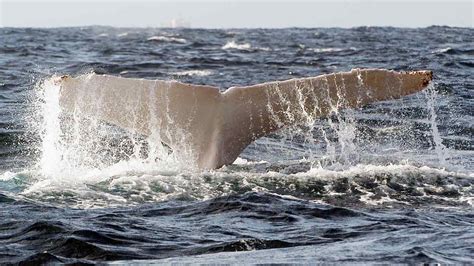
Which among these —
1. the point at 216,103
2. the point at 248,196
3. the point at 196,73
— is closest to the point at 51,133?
the point at 216,103

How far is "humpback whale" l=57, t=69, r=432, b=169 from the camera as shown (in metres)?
9.03

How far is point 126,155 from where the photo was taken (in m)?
12.2

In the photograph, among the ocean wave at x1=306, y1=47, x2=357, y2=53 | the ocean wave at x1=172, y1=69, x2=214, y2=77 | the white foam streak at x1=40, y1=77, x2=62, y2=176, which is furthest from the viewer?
the ocean wave at x1=306, y1=47, x2=357, y2=53

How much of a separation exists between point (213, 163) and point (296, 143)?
15.6 feet

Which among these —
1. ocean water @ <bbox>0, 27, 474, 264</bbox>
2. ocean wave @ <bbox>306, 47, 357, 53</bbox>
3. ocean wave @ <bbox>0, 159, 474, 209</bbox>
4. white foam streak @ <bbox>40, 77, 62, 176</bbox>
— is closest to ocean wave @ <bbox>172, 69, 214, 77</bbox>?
ocean water @ <bbox>0, 27, 474, 264</bbox>

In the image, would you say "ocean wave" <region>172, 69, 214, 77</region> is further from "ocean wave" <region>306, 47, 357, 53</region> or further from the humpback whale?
the humpback whale

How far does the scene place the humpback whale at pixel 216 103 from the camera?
9.03 meters

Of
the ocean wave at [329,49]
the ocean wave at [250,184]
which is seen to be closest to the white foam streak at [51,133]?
the ocean wave at [250,184]

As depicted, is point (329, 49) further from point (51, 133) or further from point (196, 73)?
point (51, 133)

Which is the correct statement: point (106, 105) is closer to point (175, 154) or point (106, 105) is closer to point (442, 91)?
point (175, 154)

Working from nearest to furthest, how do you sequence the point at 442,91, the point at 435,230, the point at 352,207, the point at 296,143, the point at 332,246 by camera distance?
the point at 332,246, the point at 435,230, the point at 352,207, the point at 296,143, the point at 442,91

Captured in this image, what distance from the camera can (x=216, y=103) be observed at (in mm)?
9328

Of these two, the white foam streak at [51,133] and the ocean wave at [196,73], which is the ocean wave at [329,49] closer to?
the ocean wave at [196,73]

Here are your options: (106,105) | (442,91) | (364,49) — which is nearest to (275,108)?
(106,105)
